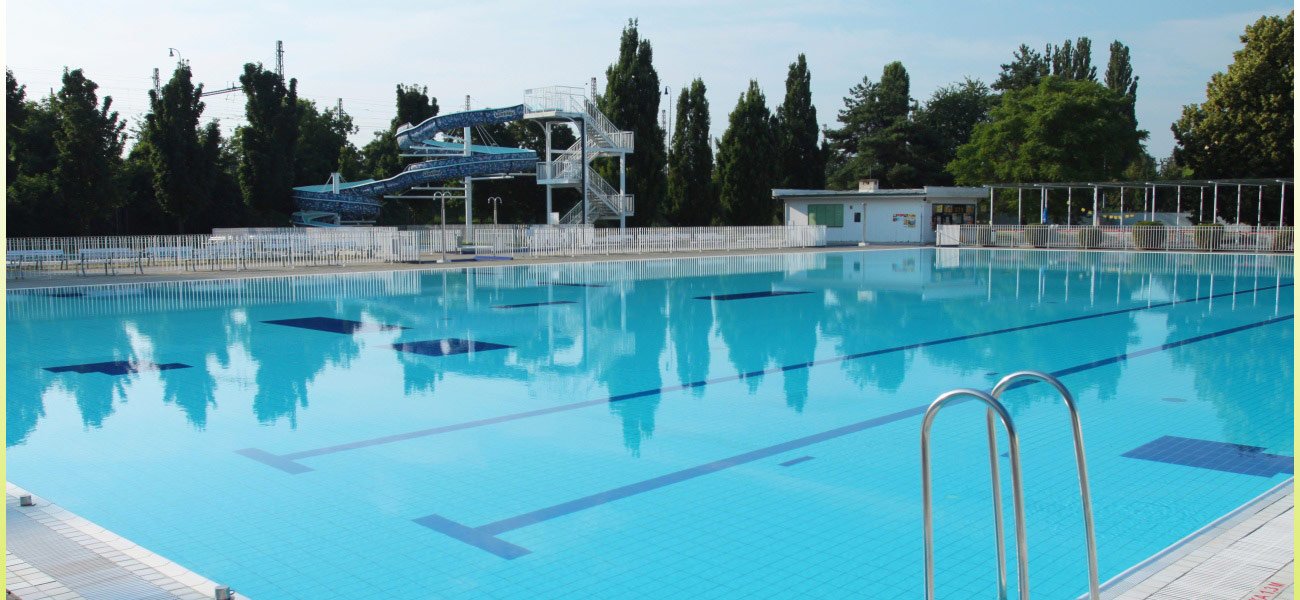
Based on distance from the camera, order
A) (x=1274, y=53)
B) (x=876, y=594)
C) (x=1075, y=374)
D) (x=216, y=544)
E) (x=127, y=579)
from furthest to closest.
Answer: (x=1274, y=53)
(x=1075, y=374)
(x=216, y=544)
(x=876, y=594)
(x=127, y=579)

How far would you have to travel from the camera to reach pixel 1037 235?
3903 cm

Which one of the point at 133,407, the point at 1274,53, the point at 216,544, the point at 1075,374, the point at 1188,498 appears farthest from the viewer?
the point at 1274,53

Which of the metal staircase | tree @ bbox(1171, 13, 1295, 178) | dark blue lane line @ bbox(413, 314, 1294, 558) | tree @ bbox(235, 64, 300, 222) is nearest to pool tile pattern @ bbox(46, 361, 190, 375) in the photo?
dark blue lane line @ bbox(413, 314, 1294, 558)

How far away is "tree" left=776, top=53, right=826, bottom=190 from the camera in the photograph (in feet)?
162

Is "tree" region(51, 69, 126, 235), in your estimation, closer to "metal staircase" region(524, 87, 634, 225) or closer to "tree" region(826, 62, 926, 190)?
"metal staircase" region(524, 87, 634, 225)

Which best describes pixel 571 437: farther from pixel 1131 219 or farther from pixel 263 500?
pixel 1131 219

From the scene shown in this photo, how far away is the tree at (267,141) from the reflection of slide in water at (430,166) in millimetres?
1066

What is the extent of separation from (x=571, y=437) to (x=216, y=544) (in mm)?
3170

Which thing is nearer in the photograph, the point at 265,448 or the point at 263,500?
the point at 263,500

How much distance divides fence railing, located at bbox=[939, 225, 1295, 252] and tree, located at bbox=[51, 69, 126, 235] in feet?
Answer: 97.3

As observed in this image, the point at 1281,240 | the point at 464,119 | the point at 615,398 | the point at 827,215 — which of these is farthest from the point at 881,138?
the point at 615,398

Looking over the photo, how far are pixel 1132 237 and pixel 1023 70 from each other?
3201 cm

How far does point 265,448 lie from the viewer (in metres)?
7.98

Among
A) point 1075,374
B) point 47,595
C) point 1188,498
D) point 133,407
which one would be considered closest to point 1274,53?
point 1075,374
